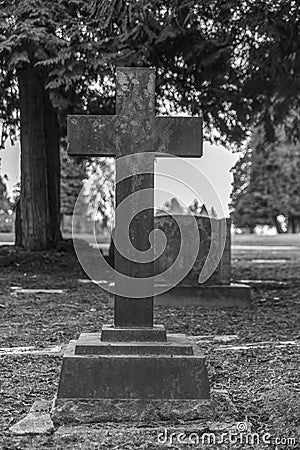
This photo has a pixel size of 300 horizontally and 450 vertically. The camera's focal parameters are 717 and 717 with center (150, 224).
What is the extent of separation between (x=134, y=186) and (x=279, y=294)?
20.6 feet

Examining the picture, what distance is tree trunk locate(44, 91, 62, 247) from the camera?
13.6m

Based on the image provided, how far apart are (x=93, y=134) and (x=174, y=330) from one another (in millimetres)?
2985

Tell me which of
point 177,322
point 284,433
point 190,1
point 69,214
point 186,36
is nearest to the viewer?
→ point 284,433

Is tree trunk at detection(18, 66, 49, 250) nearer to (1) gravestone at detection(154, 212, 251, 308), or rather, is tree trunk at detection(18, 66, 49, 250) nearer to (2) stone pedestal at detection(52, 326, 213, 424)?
(1) gravestone at detection(154, 212, 251, 308)

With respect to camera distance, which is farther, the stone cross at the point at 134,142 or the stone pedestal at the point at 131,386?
the stone cross at the point at 134,142

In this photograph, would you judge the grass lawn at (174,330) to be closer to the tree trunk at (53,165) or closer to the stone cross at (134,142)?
the stone cross at (134,142)

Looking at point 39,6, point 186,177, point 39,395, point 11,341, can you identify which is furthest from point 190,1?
point 39,395

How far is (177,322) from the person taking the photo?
7.32 meters

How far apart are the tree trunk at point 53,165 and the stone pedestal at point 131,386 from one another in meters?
9.57

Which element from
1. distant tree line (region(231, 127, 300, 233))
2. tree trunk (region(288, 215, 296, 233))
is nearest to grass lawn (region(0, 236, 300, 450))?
distant tree line (region(231, 127, 300, 233))

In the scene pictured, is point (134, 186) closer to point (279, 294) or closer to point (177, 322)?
point (177, 322)

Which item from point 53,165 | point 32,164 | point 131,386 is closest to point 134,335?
point 131,386

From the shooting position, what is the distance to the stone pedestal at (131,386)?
388 cm

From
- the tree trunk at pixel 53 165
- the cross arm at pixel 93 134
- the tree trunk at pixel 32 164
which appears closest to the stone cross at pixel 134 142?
the cross arm at pixel 93 134
